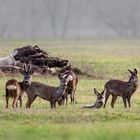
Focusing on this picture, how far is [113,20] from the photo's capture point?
13025 cm

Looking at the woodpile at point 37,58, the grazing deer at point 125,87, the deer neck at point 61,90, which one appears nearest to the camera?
the deer neck at point 61,90

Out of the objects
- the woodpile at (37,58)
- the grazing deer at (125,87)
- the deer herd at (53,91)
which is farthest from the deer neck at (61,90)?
the woodpile at (37,58)

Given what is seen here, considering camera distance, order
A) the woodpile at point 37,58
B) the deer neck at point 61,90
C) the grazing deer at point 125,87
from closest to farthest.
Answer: the deer neck at point 61,90 < the grazing deer at point 125,87 < the woodpile at point 37,58

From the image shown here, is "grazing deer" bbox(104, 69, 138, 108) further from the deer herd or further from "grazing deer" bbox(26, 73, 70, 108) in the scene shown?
"grazing deer" bbox(26, 73, 70, 108)

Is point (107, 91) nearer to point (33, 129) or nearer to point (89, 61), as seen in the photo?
point (33, 129)

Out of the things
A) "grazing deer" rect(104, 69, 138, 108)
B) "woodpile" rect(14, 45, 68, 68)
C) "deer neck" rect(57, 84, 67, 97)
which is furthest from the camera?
"woodpile" rect(14, 45, 68, 68)

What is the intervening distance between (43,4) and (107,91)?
11422 cm

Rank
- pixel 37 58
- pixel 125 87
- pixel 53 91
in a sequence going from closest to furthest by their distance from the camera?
1. pixel 53 91
2. pixel 125 87
3. pixel 37 58

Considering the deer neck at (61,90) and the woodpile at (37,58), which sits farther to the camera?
the woodpile at (37,58)

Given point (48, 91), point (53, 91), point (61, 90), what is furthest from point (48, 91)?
point (61, 90)

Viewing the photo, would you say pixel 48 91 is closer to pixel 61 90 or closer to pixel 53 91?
pixel 53 91

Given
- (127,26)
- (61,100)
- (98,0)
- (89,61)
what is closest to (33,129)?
(61,100)

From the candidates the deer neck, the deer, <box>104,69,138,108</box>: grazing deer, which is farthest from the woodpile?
the deer neck

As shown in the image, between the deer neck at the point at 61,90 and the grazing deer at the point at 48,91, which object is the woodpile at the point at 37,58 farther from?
the deer neck at the point at 61,90
